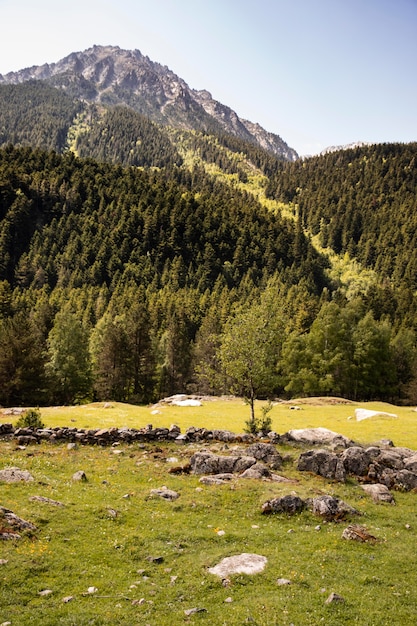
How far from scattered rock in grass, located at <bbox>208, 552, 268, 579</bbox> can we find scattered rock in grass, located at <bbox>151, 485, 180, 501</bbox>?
6862mm

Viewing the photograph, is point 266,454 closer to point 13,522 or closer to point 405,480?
point 405,480

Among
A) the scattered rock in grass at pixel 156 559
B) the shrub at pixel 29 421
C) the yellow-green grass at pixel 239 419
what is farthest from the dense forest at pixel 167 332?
the scattered rock in grass at pixel 156 559

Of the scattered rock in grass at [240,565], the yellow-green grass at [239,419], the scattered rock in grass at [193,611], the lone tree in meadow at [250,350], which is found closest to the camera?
the scattered rock in grass at [193,611]

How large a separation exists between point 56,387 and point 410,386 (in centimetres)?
7803

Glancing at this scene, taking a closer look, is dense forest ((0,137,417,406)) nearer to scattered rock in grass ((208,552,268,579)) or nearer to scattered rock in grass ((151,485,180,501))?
scattered rock in grass ((151,485,180,501))

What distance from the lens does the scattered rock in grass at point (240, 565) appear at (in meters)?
15.1

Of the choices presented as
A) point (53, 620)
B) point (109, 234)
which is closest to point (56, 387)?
point (53, 620)

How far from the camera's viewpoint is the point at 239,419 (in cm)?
5441

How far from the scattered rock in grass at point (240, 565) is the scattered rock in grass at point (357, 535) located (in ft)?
15.3

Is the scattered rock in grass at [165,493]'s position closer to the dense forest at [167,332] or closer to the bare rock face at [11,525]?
the bare rock face at [11,525]

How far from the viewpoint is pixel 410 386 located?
92875 mm

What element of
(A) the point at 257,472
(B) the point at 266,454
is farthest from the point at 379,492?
(B) the point at 266,454

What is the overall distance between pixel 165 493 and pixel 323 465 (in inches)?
452

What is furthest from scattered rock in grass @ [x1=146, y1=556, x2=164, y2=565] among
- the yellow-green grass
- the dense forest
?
the yellow-green grass
